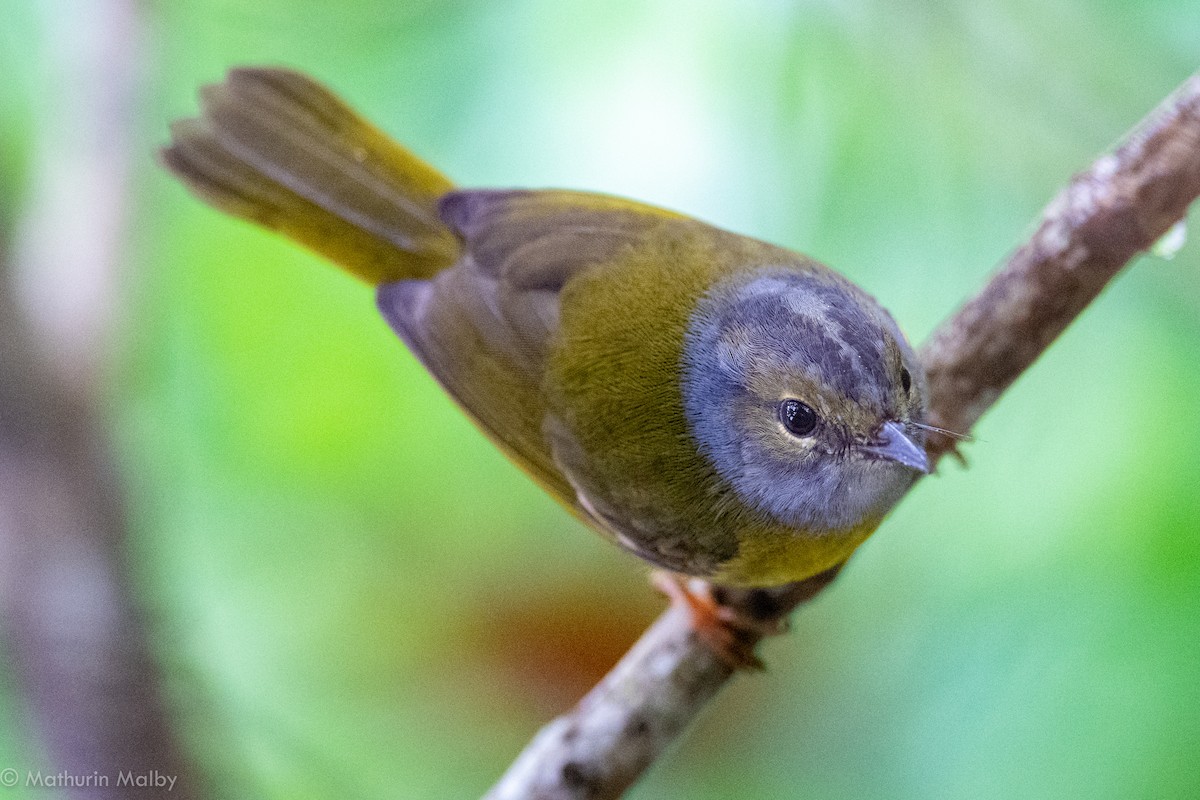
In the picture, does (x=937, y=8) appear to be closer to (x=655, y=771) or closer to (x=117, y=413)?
(x=655, y=771)

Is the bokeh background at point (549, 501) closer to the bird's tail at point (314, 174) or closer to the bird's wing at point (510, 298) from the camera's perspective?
the bird's tail at point (314, 174)

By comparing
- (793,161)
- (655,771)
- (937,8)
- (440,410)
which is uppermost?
(937,8)

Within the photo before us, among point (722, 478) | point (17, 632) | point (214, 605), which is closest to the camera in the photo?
point (722, 478)

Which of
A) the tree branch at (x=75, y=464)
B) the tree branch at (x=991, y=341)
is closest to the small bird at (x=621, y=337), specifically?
the tree branch at (x=991, y=341)

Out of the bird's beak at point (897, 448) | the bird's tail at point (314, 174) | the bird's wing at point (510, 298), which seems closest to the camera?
the bird's beak at point (897, 448)

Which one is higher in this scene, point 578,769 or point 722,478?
point 722,478

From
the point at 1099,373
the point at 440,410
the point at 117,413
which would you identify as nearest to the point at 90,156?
the point at 117,413

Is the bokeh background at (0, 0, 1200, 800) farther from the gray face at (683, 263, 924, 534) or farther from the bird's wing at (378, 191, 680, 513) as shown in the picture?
the gray face at (683, 263, 924, 534)
